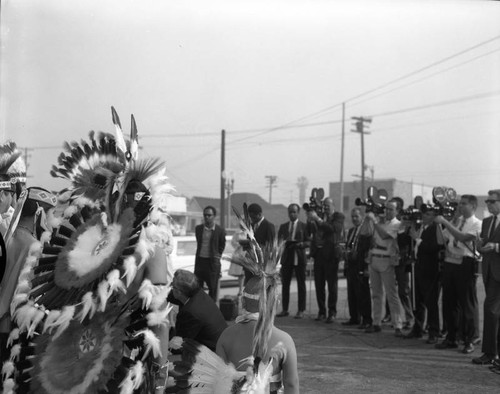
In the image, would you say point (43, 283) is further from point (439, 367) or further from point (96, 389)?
point (439, 367)

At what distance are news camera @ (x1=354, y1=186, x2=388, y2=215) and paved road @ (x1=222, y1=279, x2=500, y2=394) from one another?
1739 mm

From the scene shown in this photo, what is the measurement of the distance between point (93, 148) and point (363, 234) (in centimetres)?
631

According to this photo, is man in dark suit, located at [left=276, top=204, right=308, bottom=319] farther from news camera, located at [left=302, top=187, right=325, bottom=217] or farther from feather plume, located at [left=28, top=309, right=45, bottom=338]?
feather plume, located at [left=28, top=309, right=45, bottom=338]

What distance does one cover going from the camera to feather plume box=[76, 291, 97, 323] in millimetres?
2793

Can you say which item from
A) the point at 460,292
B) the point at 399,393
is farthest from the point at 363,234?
the point at 399,393

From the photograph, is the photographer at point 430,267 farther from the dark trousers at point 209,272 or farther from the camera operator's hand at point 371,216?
the dark trousers at point 209,272

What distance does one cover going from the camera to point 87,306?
2.79 m

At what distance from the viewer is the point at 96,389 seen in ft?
9.25

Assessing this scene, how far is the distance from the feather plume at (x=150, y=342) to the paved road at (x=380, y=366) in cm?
301

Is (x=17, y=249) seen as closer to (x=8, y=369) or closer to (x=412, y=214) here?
(x=8, y=369)

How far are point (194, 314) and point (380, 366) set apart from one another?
8.70 feet

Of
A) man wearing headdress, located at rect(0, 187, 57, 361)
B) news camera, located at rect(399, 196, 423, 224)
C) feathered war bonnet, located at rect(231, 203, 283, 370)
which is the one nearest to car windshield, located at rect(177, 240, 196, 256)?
news camera, located at rect(399, 196, 423, 224)

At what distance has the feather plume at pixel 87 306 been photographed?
279cm

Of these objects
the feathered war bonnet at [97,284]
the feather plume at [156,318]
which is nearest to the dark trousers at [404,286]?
the feathered war bonnet at [97,284]
